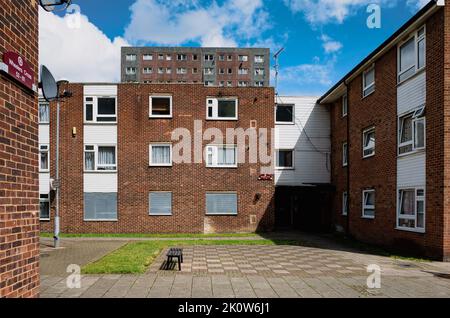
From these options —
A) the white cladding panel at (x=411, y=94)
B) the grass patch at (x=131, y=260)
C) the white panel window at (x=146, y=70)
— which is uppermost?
the white panel window at (x=146, y=70)

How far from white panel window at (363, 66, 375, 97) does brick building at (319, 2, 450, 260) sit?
0.04 m

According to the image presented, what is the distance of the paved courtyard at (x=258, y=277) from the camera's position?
7586mm

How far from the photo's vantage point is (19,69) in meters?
4.21

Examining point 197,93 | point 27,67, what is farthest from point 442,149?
point 197,93

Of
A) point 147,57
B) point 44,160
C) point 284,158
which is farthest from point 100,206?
point 147,57

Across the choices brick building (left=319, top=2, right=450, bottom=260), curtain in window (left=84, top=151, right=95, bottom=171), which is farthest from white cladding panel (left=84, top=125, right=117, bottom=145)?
brick building (left=319, top=2, right=450, bottom=260)

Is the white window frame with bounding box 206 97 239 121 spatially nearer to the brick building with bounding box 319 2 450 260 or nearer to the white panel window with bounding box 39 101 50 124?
the brick building with bounding box 319 2 450 260

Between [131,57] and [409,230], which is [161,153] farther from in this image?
[131,57]

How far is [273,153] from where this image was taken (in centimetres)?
2108

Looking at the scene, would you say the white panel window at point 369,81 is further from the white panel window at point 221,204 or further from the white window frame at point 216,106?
the white panel window at point 221,204

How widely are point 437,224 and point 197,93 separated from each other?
13.4 metres

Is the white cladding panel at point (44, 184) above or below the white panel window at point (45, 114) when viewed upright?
below

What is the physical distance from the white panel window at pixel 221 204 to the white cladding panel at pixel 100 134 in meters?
5.91

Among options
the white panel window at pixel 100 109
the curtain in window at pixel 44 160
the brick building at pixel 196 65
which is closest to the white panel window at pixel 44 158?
the curtain in window at pixel 44 160
